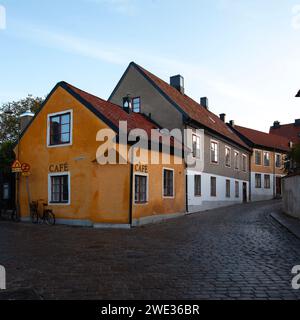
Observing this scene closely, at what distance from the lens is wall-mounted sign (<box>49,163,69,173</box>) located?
16406 millimetres

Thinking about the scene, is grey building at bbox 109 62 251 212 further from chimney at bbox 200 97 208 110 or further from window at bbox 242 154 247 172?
chimney at bbox 200 97 208 110

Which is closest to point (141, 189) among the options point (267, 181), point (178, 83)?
point (178, 83)

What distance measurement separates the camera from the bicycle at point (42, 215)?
1641 centimetres

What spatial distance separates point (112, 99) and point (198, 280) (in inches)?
827

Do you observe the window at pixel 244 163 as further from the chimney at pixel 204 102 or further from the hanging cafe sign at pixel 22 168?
the hanging cafe sign at pixel 22 168

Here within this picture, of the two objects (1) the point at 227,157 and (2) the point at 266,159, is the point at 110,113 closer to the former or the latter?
(1) the point at 227,157

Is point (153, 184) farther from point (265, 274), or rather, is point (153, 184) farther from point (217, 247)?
point (265, 274)

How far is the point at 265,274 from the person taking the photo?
259 inches

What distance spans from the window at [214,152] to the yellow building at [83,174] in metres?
6.89

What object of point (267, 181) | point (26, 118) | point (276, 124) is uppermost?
point (276, 124)

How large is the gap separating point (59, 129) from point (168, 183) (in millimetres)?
6406

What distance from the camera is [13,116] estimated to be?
3612 cm

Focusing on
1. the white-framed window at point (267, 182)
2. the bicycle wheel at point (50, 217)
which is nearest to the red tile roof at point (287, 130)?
the white-framed window at point (267, 182)

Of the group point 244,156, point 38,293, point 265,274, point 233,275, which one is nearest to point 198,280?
point 233,275
